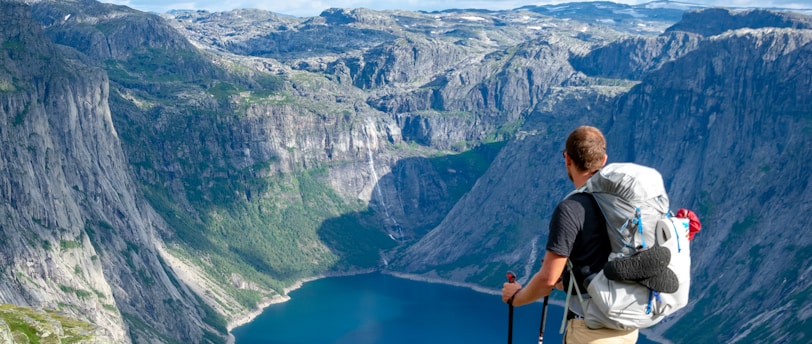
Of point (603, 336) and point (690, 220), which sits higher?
point (690, 220)

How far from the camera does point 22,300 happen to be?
7781 inches

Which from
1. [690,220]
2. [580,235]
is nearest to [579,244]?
[580,235]

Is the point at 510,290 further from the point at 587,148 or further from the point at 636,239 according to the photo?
the point at 587,148

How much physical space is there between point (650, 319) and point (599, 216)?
2065 millimetres

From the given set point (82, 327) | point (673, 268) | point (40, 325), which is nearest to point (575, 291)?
point (673, 268)

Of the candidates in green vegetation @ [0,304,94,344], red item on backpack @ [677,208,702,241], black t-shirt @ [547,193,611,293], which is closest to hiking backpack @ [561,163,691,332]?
red item on backpack @ [677,208,702,241]

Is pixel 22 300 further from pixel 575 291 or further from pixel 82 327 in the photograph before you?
pixel 575 291

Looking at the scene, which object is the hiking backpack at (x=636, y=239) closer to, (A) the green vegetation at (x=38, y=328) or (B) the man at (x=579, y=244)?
(B) the man at (x=579, y=244)

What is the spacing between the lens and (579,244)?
19.7 m

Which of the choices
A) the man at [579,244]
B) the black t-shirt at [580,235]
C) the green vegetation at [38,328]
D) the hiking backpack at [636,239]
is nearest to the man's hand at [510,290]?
the man at [579,244]

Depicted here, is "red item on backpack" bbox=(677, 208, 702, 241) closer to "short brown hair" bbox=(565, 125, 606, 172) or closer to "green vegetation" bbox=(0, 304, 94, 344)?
"short brown hair" bbox=(565, 125, 606, 172)

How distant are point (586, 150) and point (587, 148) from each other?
6 cm

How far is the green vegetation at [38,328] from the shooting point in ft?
405

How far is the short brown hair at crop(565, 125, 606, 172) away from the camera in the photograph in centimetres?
2012
